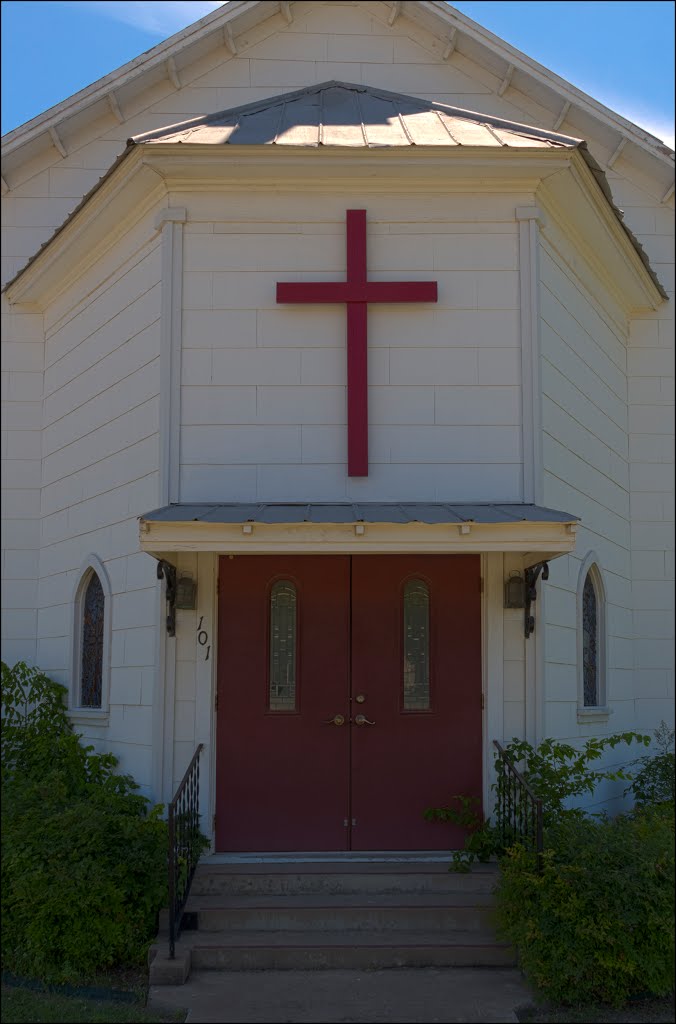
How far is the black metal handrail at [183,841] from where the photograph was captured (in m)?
7.15

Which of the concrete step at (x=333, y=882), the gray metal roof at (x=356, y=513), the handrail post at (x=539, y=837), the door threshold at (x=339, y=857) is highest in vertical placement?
the gray metal roof at (x=356, y=513)

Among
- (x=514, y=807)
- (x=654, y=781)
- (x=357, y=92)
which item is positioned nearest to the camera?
(x=514, y=807)

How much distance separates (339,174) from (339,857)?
5.33 m

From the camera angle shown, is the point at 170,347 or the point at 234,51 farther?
the point at 234,51

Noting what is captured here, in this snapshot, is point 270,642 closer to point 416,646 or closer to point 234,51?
point 416,646

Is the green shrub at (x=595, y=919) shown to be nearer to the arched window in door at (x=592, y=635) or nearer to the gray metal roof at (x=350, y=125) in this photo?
the arched window in door at (x=592, y=635)

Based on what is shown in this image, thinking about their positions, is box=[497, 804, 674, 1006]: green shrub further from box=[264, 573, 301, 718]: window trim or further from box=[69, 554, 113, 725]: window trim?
box=[69, 554, 113, 725]: window trim

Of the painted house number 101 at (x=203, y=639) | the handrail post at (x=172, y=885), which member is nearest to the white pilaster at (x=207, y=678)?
the painted house number 101 at (x=203, y=639)

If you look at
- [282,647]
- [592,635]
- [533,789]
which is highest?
[592,635]

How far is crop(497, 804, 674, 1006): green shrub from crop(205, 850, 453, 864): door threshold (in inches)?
51.1

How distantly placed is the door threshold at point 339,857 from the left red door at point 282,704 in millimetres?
66

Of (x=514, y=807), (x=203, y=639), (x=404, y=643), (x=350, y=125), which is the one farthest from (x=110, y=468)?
(x=514, y=807)

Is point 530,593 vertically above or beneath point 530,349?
beneath

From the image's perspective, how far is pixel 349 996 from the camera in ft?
22.3
